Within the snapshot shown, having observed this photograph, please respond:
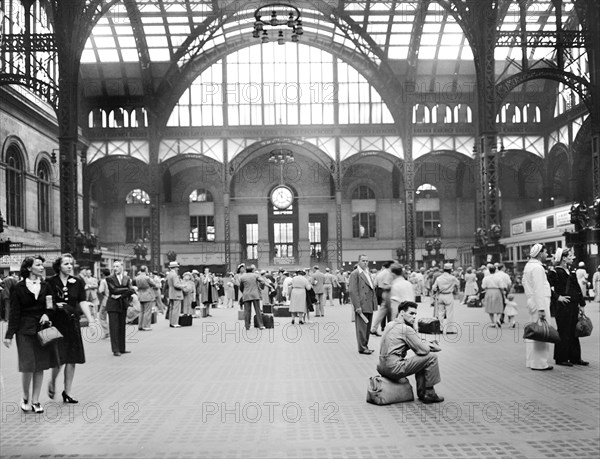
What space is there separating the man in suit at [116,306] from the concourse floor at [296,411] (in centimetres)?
34

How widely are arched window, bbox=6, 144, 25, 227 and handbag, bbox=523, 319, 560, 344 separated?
85.1 ft

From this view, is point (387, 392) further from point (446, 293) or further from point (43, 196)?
point (43, 196)

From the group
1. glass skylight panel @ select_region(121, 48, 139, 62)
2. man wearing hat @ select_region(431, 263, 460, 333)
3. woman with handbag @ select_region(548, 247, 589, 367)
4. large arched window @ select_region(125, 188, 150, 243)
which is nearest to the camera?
woman with handbag @ select_region(548, 247, 589, 367)

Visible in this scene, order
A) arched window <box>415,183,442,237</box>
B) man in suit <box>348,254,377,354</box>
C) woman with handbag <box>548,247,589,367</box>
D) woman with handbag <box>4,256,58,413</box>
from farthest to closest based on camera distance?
arched window <box>415,183,442,237</box> < man in suit <box>348,254,377,354</box> < woman with handbag <box>548,247,589,367</box> < woman with handbag <box>4,256,58,413</box>

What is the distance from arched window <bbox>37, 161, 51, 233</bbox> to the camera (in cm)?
3441

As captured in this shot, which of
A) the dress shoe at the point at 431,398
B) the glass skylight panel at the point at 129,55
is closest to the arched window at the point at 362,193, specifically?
the glass skylight panel at the point at 129,55

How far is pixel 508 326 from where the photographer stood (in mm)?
15562

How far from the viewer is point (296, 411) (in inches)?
273

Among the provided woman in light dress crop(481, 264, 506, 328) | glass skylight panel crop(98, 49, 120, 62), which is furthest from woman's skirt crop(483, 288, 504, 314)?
glass skylight panel crop(98, 49, 120, 62)

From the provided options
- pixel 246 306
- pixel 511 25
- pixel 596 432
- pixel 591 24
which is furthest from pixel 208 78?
pixel 596 432

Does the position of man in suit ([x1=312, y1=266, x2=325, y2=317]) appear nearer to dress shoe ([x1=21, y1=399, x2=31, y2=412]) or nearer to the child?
the child

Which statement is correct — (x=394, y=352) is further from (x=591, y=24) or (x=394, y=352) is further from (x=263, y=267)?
(x=263, y=267)

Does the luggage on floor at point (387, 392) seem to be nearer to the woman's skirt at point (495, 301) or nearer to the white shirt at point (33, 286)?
the white shirt at point (33, 286)

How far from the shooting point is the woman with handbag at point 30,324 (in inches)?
270
